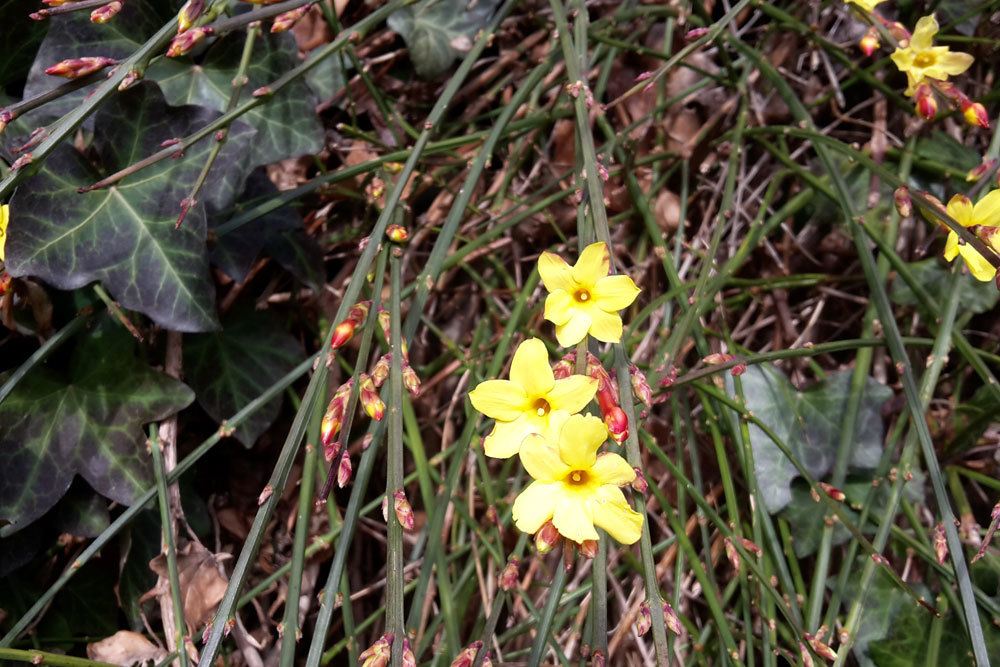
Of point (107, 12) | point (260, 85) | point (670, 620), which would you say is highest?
point (107, 12)

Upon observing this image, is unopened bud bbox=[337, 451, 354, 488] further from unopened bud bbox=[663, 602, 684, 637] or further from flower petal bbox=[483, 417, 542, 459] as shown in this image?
unopened bud bbox=[663, 602, 684, 637]

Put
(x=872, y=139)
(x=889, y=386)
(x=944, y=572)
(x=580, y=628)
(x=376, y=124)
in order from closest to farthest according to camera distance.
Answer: (x=944, y=572) < (x=580, y=628) < (x=889, y=386) < (x=872, y=139) < (x=376, y=124)

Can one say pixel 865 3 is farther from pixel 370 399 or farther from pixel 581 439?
pixel 370 399

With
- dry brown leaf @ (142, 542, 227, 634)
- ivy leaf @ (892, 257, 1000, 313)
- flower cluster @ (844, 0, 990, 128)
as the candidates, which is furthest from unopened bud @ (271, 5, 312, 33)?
ivy leaf @ (892, 257, 1000, 313)

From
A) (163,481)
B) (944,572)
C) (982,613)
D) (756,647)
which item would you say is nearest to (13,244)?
(163,481)

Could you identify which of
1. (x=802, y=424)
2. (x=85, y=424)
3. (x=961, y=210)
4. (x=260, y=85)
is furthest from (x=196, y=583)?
(x=961, y=210)

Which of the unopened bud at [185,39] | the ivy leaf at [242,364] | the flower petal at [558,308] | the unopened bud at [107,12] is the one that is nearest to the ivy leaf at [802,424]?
the flower petal at [558,308]

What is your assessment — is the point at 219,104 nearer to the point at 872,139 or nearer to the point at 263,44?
the point at 263,44

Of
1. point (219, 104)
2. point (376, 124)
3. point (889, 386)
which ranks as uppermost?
point (219, 104)
